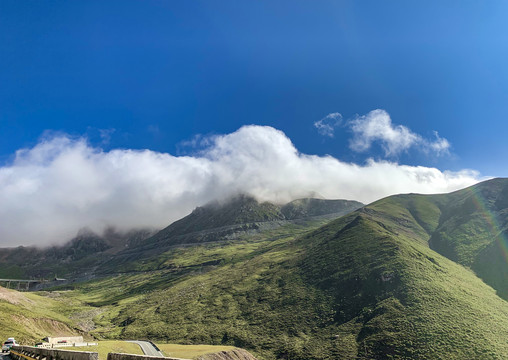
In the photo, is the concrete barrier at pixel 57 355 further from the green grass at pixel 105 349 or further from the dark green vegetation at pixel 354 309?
the dark green vegetation at pixel 354 309

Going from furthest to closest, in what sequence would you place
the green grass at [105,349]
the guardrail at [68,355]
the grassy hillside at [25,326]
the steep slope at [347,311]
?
the steep slope at [347,311]
the grassy hillside at [25,326]
the green grass at [105,349]
the guardrail at [68,355]

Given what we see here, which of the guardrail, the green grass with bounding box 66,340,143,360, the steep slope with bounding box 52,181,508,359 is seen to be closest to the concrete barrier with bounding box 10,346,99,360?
the guardrail

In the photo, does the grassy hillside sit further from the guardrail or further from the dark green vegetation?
the guardrail

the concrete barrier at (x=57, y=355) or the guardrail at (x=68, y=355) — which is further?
the concrete barrier at (x=57, y=355)

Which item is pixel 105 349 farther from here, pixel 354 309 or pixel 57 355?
pixel 354 309

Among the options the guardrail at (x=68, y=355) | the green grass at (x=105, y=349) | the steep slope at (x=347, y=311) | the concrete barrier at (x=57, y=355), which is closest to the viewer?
the guardrail at (x=68, y=355)

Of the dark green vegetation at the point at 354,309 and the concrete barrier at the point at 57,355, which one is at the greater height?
the concrete barrier at the point at 57,355

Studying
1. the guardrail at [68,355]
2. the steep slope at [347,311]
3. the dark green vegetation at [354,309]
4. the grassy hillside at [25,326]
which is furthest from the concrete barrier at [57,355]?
the steep slope at [347,311]

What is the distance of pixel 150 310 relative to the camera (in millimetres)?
180000

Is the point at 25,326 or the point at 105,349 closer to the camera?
the point at 105,349

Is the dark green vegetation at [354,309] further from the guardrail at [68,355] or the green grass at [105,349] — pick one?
the guardrail at [68,355]

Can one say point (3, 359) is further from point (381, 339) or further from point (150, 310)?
point (150, 310)

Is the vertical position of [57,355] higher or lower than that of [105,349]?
higher

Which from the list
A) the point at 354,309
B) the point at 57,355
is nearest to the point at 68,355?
the point at 57,355
